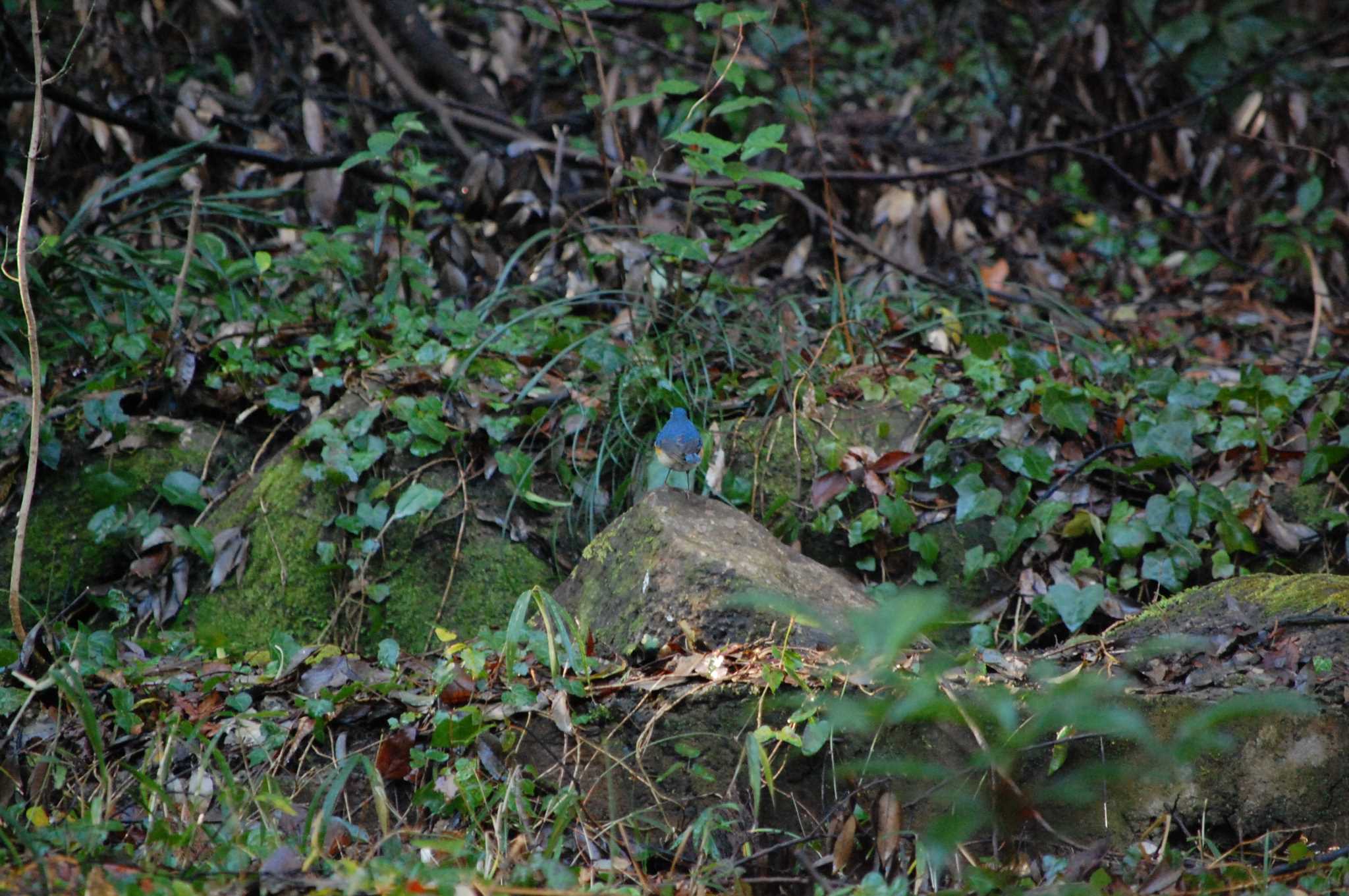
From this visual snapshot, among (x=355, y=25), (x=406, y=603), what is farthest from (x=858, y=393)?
(x=355, y=25)

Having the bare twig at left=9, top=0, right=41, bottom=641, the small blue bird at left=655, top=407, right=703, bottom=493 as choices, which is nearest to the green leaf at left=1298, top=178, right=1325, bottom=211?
the small blue bird at left=655, top=407, right=703, bottom=493

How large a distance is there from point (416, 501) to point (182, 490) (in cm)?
79

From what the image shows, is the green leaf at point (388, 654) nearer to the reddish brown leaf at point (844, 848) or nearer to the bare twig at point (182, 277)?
the reddish brown leaf at point (844, 848)

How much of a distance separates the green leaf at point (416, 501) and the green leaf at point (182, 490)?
Result: 0.68 m

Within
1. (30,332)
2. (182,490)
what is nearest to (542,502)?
(182,490)

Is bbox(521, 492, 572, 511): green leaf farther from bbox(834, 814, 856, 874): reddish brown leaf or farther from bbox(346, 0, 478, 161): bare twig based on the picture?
bbox(346, 0, 478, 161): bare twig

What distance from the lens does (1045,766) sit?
2.29 meters

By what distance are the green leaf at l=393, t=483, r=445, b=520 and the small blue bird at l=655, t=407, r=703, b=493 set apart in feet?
2.51

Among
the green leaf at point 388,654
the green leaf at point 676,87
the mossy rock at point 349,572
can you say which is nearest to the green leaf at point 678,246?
the green leaf at point 676,87

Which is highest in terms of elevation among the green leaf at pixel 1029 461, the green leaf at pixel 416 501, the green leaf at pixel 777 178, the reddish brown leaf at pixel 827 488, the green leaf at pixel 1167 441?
the green leaf at pixel 777 178

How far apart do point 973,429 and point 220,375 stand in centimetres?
255

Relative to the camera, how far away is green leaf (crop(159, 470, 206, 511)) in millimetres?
3482

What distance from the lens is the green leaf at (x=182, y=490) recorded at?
3.48 meters

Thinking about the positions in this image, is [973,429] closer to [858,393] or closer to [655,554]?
[858,393]
